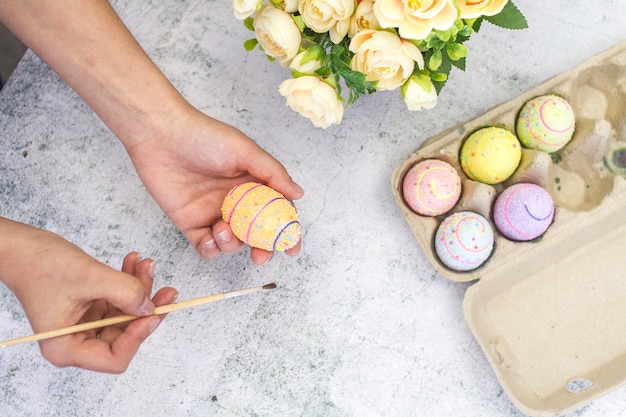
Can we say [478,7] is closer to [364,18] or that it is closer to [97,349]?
[364,18]

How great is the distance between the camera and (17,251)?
922 millimetres

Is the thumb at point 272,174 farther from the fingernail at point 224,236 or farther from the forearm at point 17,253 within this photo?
the forearm at point 17,253

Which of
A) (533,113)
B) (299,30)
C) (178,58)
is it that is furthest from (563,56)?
(178,58)

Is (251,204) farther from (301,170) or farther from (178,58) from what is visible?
(178,58)

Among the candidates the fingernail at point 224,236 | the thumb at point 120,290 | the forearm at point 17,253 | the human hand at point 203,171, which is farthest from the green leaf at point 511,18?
the forearm at point 17,253

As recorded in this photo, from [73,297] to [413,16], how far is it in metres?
0.65

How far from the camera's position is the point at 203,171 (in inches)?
43.0

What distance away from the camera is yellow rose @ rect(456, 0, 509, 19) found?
73cm

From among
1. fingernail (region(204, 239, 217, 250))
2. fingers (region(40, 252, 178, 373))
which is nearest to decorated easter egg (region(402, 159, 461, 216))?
fingernail (region(204, 239, 217, 250))

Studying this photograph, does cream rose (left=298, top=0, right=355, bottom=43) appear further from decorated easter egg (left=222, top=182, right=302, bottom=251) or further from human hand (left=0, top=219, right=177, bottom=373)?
human hand (left=0, top=219, right=177, bottom=373)

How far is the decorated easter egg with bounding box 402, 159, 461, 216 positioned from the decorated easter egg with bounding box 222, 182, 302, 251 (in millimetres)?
248

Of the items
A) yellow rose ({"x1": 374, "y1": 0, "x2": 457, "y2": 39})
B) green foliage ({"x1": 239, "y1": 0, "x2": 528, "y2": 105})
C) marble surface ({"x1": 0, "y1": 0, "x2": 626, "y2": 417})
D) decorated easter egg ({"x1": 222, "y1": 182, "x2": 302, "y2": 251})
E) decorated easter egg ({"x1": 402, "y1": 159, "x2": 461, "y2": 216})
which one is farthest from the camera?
marble surface ({"x1": 0, "y1": 0, "x2": 626, "y2": 417})

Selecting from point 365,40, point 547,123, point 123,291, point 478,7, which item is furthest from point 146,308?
point 547,123

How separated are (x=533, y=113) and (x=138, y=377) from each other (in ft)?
3.20
